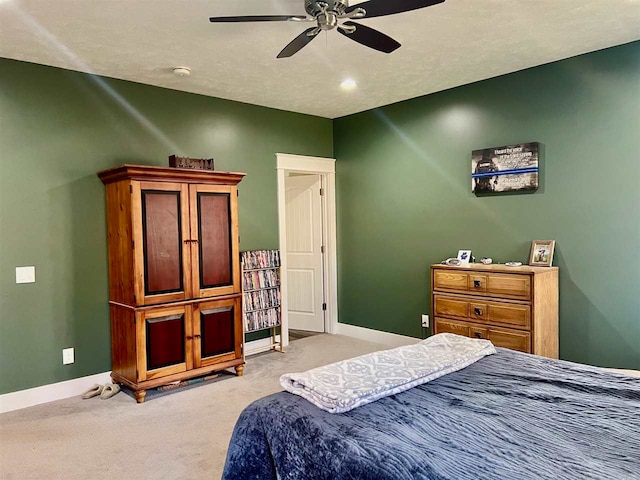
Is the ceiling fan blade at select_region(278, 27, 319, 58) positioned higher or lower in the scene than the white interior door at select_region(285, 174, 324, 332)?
higher

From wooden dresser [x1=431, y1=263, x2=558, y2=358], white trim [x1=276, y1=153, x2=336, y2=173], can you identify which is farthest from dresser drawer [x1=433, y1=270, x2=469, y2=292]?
Result: white trim [x1=276, y1=153, x2=336, y2=173]

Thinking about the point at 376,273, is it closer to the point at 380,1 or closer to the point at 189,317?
the point at 189,317

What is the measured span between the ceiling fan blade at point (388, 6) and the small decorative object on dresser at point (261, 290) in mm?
3001

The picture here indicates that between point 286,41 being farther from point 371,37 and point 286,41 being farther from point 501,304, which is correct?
point 501,304

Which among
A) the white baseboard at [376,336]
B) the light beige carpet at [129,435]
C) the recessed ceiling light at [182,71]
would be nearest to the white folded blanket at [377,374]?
the light beige carpet at [129,435]

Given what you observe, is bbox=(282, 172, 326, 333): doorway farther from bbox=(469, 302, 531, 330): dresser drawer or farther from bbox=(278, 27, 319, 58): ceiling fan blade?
bbox=(278, 27, 319, 58): ceiling fan blade

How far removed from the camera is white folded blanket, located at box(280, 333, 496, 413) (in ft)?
5.81

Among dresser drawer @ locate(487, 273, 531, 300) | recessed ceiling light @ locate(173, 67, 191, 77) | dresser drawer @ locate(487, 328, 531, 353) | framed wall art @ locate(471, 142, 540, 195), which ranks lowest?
dresser drawer @ locate(487, 328, 531, 353)

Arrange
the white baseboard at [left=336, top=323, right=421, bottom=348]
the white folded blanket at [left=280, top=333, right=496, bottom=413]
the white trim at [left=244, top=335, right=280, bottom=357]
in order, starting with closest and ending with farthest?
the white folded blanket at [left=280, top=333, right=496, bottom=413], the white trim at [left=244, top=335, right=280, bottom=357], the white baseboard at [left=336, top=323, right=421, bottom=348]

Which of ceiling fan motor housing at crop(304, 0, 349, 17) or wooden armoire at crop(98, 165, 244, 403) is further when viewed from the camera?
wooden armoire at crop(98, 165, 244, 403)

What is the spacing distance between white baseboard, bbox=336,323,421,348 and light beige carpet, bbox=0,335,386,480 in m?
1.57

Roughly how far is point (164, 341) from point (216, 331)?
0.48 metres

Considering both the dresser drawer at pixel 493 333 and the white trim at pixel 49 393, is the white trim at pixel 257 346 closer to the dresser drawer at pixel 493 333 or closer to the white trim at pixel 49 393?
the white trim at pixel 49 393

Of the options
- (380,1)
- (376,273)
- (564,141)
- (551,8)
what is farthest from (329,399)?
(376,273)
